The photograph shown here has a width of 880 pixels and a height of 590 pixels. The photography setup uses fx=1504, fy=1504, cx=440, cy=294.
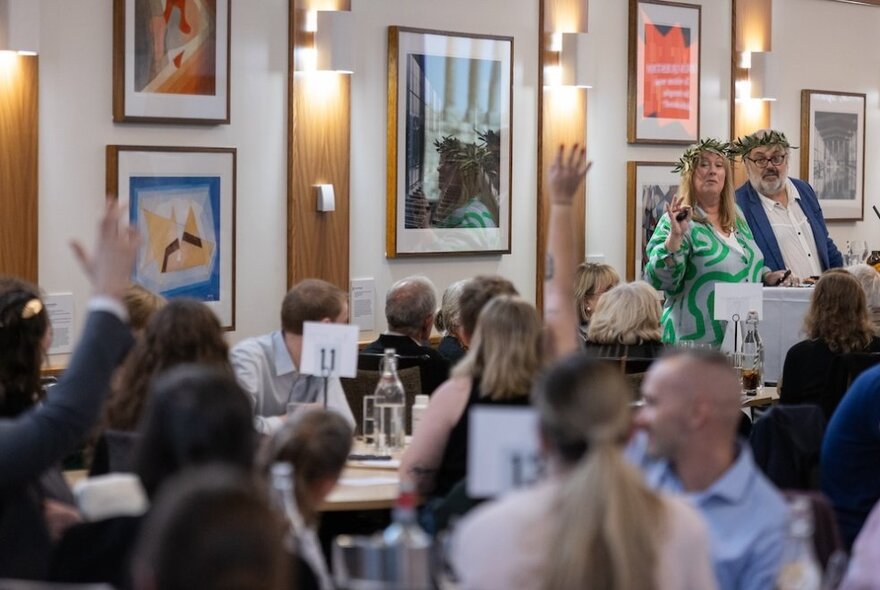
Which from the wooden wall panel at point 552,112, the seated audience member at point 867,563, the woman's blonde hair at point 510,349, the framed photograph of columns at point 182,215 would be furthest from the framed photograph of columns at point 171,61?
the seated audience member at point 867,563

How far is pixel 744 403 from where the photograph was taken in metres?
7.09

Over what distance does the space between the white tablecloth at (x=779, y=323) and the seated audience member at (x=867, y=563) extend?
4.75 metres

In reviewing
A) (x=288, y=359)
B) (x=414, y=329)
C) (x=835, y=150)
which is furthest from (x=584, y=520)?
(x=835, y=150)

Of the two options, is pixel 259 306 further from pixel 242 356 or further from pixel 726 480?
pixel 726 480

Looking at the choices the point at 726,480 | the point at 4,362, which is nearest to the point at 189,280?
the point at 4,362

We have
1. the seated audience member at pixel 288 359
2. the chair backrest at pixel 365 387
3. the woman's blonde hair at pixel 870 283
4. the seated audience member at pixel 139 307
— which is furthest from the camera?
the woman's blonde hair at pixel 870 283

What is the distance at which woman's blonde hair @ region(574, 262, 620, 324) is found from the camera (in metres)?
8.42

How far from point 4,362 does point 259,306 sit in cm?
423

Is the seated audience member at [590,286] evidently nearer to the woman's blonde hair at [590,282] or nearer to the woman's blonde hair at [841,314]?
the woman's blonde hair at [590,282]

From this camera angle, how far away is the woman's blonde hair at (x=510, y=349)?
14.2 ft

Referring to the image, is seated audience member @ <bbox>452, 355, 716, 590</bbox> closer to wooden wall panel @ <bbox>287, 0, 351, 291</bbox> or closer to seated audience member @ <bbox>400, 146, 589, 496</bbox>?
seated audience member @ <bbox>400, 146, 589, 496</bbox>

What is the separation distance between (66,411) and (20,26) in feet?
14.0

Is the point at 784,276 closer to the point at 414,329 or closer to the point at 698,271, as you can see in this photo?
the point at 698,271

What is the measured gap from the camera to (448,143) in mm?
9188
